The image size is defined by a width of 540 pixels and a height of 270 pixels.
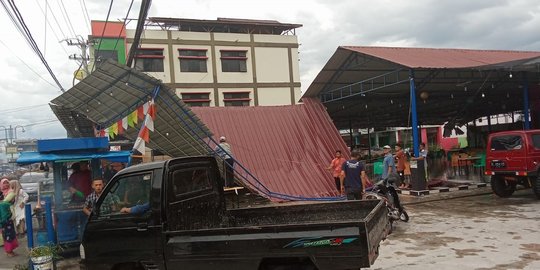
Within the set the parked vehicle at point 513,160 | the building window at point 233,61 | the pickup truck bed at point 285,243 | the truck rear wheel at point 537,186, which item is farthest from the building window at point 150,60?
the pickup truck bed at point 285,243

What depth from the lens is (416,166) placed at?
13.6 metres

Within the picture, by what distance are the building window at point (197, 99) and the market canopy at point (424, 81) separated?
13.4 m

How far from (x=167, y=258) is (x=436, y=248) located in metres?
4.76

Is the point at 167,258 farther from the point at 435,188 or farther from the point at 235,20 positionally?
the point at 235,20

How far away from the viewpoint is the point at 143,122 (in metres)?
9.20

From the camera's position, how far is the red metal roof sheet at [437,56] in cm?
1420

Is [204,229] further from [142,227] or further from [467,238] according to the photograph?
[467,238]

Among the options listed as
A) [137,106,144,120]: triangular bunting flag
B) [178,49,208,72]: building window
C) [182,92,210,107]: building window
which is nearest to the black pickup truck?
[137,106,144,120]: triangular bunting flag

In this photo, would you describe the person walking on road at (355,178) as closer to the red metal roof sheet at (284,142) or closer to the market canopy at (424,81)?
the red metal roof sheet at (284,142)

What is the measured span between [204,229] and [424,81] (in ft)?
49.2

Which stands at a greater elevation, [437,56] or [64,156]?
[437,56]

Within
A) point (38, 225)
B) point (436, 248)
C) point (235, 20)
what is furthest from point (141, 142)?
point (235, 20)

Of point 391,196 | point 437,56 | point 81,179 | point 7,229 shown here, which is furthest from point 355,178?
point 437,56

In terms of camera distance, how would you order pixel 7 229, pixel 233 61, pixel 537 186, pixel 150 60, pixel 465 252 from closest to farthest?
1. pixel 465 252
2. pixel 7 229
3. pixel 537 186
4. pixel 150 60
5. pixel 233 61
